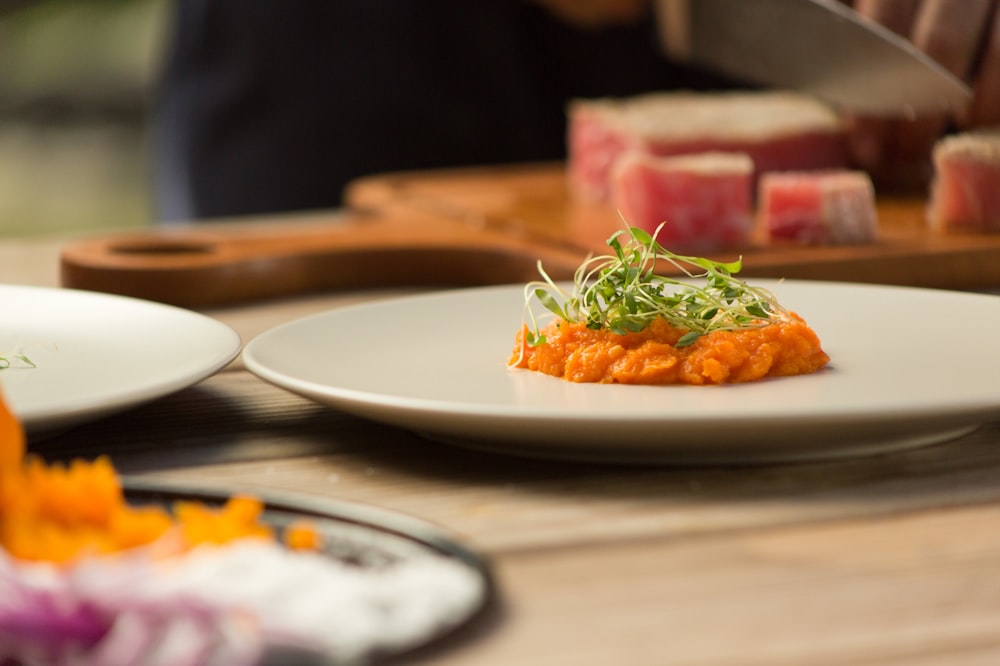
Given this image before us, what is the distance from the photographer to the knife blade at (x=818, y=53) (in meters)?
2.33

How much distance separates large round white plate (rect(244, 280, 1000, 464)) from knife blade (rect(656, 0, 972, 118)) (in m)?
0.90

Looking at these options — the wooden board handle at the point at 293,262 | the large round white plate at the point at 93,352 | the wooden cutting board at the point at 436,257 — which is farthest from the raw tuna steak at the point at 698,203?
the large round white plate at the point at 93,352

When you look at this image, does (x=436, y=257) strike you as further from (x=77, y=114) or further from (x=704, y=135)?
(x=77, y=114)

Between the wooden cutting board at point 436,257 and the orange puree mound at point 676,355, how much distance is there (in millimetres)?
789

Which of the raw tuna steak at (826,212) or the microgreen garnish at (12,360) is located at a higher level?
the raw tuna steak at (826,212)

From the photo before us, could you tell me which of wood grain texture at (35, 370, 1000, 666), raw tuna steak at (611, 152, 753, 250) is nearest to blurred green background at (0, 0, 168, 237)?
raw tuna steak at (611, 152, 753, 250)

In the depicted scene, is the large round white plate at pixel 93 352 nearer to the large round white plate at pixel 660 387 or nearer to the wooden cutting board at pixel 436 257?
the large round white plate at pixel 660 387

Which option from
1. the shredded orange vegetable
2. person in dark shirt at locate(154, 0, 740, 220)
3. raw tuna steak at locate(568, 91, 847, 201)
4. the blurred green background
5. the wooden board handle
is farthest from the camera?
the blurred green background

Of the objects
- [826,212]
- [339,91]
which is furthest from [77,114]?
[826,212]

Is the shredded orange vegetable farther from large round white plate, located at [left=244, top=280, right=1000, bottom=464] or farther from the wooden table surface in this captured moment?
large round white plate, located at [left=244, top=280, right=1000, bottom=464]

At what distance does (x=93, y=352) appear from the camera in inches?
52.4

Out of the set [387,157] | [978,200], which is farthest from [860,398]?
[387,157]

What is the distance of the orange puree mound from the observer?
1227 mm

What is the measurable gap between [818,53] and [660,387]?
157 centimetres
